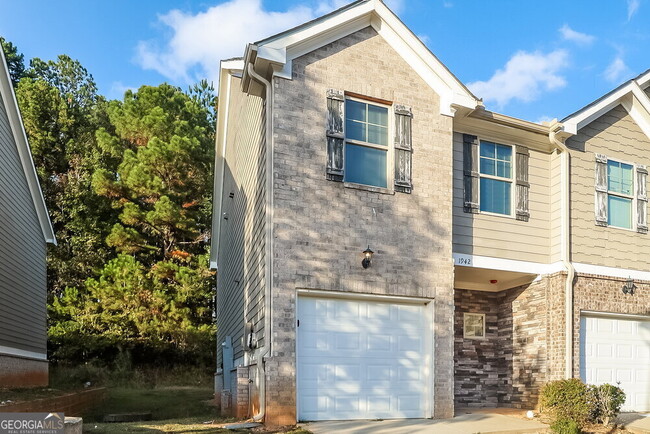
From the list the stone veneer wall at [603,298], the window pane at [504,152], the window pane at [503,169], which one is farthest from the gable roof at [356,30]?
the stone veneer wall at [603,298]

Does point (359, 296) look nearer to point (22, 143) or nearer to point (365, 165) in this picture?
point (365, 165)

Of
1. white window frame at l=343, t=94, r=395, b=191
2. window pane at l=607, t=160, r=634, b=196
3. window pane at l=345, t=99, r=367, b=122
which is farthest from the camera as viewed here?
window pane at l=607, t=160, r=634, b=196

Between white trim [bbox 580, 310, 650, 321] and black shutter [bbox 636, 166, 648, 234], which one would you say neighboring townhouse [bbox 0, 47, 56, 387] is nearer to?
white trim [bbox 580, 310, 650, 321]

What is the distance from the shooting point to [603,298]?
11039 millimetres

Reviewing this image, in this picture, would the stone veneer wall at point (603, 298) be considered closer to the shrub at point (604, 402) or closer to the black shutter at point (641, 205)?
the shrub at point (604, 402)

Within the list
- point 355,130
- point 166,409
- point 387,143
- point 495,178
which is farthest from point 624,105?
point 166,409

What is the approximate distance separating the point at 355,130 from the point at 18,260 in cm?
1029

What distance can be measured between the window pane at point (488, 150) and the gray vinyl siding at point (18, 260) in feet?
35.4

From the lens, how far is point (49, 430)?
480cm

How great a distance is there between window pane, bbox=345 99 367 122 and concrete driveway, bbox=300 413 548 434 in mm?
4829

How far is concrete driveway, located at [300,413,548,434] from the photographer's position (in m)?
7.90

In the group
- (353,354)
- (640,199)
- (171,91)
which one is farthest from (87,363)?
(640,199)

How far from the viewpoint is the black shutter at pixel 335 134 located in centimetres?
905

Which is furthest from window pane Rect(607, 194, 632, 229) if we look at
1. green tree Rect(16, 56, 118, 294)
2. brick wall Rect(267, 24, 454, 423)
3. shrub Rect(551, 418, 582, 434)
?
green tree Rect(16, 56, 118, 294)
